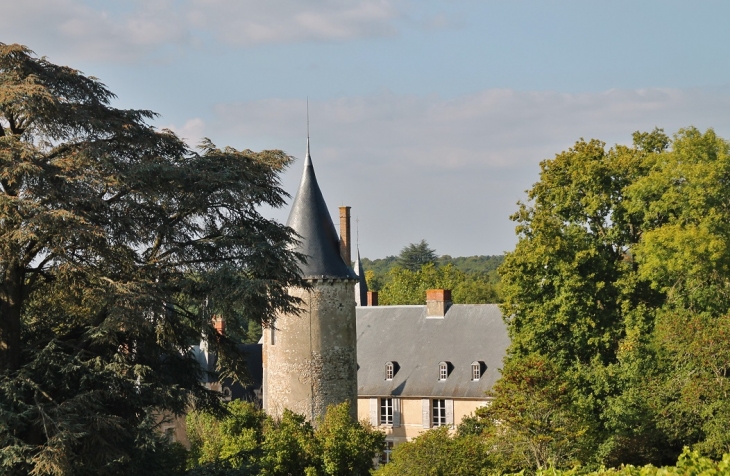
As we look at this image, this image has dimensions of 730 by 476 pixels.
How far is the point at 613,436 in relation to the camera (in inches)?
1153

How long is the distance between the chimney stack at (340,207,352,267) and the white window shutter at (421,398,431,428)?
7933 millimetres

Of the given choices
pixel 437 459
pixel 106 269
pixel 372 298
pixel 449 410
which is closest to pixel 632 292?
pixel 437 459

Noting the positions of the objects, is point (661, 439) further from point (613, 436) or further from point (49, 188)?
point (49, 188)

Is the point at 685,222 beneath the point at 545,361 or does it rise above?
above

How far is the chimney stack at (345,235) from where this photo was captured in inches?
1425

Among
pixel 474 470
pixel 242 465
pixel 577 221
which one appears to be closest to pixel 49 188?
pixel 242 465

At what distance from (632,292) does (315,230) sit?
10026 millimetres

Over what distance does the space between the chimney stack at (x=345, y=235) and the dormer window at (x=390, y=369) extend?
729 centimetres

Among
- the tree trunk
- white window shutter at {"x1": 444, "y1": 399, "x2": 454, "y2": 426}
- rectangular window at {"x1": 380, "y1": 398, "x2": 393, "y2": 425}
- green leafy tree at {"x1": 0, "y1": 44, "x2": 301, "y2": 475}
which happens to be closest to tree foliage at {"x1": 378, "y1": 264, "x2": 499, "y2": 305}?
rectangular window at {"x1": 380, "y1": 398, "x2": 393, "y2": 425}

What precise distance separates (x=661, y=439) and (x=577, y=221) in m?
6.87

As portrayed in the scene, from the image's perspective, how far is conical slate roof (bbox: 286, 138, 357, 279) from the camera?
32844mm

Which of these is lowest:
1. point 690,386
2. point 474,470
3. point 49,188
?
point 474,470

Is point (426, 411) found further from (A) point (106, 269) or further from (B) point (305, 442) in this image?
(A) point (106, 269)

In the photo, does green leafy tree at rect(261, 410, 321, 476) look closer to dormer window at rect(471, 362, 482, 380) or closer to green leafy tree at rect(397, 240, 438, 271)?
dormer window at rect(471, 362, 482, 380)
